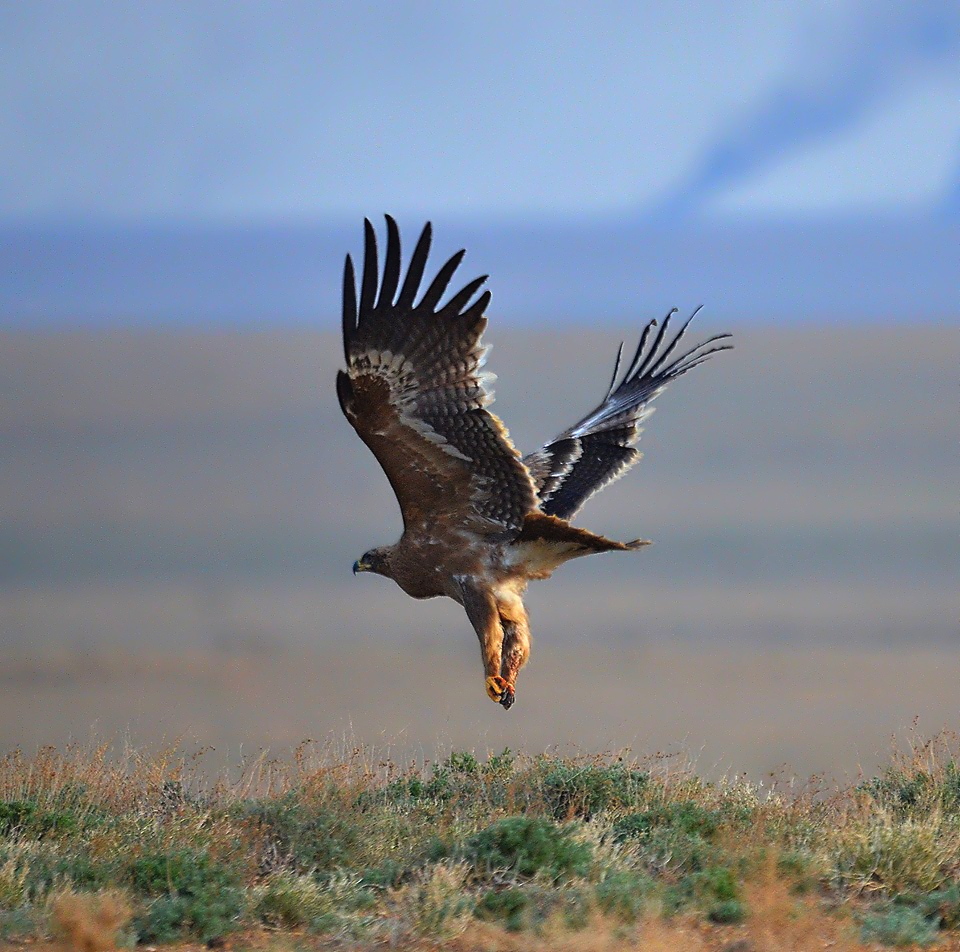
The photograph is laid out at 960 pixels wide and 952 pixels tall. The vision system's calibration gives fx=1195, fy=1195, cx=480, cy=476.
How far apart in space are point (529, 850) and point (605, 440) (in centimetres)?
474

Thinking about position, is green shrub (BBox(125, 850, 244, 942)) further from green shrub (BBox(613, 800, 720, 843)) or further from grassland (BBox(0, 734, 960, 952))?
green shrub (BBox(613, 800, 720, 843))

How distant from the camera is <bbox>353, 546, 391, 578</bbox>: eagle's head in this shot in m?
10.2

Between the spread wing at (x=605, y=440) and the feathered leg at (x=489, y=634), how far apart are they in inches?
74.5

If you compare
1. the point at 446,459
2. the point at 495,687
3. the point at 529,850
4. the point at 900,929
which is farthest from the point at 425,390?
the point at 900,929

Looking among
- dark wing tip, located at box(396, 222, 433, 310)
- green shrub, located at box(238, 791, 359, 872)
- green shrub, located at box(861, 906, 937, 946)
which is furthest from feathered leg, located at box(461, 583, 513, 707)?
green shrub, located at box(861, 906, 937, 946)

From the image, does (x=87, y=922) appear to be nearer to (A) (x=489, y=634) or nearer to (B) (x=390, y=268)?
(A) (x=489, y=634)

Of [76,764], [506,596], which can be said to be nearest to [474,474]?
[506,596]

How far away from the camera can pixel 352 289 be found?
8367 millimetres

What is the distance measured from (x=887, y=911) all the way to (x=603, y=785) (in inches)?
122

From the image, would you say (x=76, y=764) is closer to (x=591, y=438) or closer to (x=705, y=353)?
(x=591, y=438)

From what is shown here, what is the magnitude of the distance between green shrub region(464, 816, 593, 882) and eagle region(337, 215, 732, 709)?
3.88ft

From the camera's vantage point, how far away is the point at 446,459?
906cm

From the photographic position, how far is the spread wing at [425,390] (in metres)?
8.31

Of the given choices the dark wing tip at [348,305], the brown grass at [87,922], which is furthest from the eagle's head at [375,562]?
the brown grass at [87,922]
